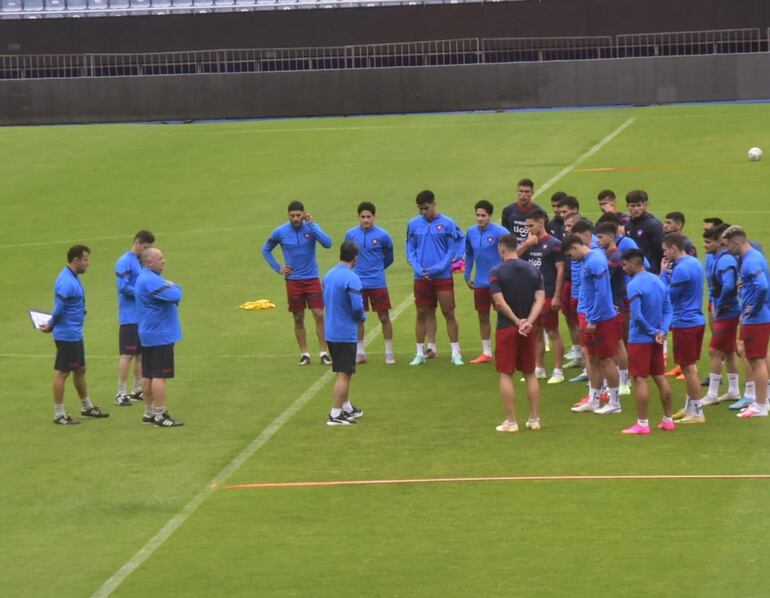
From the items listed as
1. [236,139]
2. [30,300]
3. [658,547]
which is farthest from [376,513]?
[236,139]

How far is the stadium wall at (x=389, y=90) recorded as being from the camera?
47.6 m

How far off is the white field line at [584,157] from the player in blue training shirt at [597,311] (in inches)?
634

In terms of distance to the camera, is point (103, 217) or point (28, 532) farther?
point (103, 217)

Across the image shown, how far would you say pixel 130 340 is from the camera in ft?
63.0

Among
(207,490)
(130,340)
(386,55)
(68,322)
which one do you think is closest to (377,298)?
(130,340)

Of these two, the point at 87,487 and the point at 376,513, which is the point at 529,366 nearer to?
the point at 376,513

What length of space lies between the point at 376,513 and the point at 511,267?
12.4 feet

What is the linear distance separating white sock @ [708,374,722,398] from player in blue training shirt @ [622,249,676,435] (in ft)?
4.86

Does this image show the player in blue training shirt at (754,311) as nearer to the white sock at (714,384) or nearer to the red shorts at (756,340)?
the red shorts at (756,340)

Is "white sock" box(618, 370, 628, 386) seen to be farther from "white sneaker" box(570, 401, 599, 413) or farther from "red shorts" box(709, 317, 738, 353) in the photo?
"red shorts" box(709, 317, 738, 353)

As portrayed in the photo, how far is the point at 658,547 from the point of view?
13109 millimetres

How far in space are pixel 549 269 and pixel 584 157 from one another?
64.1 feet

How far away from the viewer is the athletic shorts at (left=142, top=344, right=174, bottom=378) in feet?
58.2

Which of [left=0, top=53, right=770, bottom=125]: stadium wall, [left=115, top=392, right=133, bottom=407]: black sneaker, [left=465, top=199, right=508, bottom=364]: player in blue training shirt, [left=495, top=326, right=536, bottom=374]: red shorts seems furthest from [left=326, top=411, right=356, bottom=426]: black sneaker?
[left=0, top=53, right=770, bottom=125]: stadium wall
